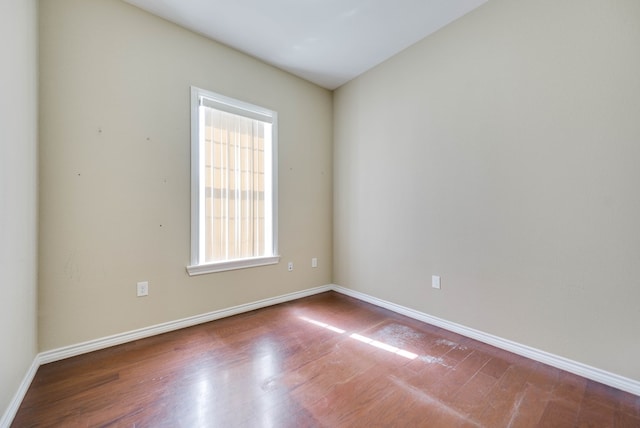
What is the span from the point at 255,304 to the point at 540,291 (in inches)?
100

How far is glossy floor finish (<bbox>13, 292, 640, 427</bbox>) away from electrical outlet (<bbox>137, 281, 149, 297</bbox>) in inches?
14.9

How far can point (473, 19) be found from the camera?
2.24 meters

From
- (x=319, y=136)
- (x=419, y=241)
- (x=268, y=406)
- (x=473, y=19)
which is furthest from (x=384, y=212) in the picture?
(x=268, y=406)

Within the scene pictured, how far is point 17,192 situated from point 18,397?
1.13 metres

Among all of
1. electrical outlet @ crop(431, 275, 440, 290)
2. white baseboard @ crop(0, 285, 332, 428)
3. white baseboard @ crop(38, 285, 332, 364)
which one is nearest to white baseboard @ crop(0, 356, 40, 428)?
white baseboard @ crop(0, 285, 332, 428)

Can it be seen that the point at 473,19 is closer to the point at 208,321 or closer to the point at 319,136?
the point at 319,136

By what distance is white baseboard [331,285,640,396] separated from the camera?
1.60 m

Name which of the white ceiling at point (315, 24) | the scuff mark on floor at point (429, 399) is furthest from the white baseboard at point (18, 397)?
the white ceiling at point (315, 24)

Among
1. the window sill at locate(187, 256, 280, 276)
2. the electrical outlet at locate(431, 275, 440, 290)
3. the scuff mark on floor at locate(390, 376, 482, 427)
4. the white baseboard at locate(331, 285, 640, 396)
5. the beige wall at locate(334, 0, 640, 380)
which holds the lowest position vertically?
the scuff mark on floor at locate(390, 376, 482, 427)

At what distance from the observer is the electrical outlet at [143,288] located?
2215 millimetres

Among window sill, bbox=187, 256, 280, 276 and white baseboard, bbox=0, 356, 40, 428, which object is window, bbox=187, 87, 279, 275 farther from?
white baseboard, bbox=0, 356, 40, 428

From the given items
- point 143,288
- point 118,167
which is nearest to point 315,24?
point 118,167

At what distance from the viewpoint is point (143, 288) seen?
Answer: 2.23 metres

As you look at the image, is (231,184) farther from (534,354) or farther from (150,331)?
(534,354)
